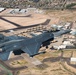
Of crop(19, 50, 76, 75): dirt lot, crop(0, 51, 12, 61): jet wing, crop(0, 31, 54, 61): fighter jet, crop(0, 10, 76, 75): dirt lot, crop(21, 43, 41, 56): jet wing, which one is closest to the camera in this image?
crop(0, 51, 12, 61): jet wing

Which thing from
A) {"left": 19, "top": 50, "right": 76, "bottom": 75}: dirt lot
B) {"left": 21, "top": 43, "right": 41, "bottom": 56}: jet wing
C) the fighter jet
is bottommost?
{"left": 19, "top": 50, "right": 76, "bottom": 75}: dirt lot

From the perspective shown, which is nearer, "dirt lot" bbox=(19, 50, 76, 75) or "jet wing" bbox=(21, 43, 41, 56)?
"jet wing" bbox=(21, 43, 41, 56)

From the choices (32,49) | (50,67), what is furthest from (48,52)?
(32,49)

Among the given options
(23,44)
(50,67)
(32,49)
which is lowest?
(50,67)

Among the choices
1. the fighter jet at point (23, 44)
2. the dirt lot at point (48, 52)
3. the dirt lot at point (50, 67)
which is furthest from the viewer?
the dirt lot at point (48, 52)

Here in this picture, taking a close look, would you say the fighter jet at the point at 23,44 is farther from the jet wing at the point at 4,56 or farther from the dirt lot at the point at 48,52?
the dirt lot at the point at 48,52

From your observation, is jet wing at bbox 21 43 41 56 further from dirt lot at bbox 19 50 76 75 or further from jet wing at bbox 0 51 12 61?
dirt lot at bbox 19 50 76 75

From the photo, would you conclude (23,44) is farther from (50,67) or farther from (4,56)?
(50,67)

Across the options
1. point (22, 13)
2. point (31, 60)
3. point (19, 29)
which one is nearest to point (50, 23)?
point (19, 29)

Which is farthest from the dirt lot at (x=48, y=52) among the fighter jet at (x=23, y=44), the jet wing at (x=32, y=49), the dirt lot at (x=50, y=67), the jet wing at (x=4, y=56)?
the jet wing at (x=4, y=56)

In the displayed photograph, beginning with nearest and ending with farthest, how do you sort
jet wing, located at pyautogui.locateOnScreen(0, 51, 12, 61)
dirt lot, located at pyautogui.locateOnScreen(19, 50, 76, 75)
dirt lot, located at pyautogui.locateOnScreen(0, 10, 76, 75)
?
jet wing, located at pyautogui.locateOnScreen(0, 51, 12, 61), dirt lot, located at pyautogui.locateOnScreen(19, 50, 76, 75), dirt lot, located at pyautogui.locateOnScreen(0, 10, 76, 75)

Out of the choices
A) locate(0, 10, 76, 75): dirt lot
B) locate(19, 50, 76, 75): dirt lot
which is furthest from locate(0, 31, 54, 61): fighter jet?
locate(0, 10, 76, 75): dirt lot

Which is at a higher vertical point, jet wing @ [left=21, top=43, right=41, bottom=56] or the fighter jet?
the fighter jet

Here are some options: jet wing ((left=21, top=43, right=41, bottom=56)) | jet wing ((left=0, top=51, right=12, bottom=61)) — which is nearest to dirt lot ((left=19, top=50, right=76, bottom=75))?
jet wing ((left=21, top=43, right=41, bottom=56))
